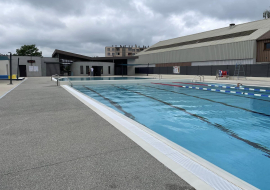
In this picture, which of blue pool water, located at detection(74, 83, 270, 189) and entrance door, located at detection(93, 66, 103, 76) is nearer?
blue pool water, located at detection(74, 83, 270, 189)

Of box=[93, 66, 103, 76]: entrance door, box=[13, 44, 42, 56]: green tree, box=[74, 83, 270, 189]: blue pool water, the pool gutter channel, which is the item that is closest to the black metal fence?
box=[93, 66, 103, 76]: entrance door

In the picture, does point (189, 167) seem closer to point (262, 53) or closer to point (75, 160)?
point (75, 160)

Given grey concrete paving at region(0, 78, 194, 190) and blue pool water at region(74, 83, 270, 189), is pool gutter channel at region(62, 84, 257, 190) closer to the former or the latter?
grey concrete paving at region(0, 78, 194, 190)

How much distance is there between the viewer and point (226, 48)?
31016mm

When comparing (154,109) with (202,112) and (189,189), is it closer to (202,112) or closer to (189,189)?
(202,112)

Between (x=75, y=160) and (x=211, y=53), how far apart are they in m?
33.5

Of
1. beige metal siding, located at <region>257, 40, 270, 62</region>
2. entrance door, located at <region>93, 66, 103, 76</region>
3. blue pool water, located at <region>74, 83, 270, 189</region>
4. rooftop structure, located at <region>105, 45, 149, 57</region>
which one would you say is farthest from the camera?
rooftop structure, located at <region>105, 45, 149, 57</region>

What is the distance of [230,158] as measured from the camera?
13.5ft

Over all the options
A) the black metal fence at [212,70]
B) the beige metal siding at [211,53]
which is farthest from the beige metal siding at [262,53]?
the black metal fence at [212,70]

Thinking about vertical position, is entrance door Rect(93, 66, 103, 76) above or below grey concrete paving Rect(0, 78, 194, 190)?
above

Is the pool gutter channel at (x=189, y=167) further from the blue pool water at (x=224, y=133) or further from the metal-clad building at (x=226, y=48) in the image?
the metal-clad building at (x=226, y=48)

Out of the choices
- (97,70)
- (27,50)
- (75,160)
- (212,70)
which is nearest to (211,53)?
(212,70)

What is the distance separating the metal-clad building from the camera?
1098 inches

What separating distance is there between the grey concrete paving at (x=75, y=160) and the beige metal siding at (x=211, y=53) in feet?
94.6
